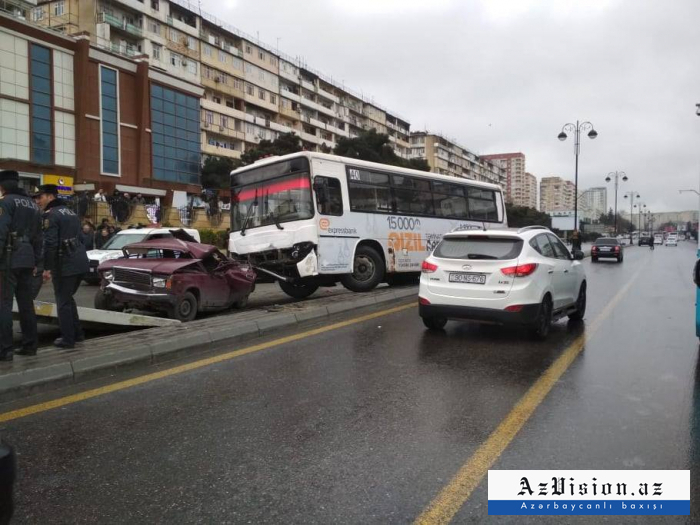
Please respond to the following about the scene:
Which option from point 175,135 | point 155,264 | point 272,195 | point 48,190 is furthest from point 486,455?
point 175,135

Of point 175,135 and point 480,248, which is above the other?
point 175,135

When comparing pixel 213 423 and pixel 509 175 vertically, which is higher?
pixel 509 175

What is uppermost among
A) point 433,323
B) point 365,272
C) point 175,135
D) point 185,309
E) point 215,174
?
point 175,135

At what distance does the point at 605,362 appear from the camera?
6227mm

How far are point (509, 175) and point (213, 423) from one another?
6978 inches

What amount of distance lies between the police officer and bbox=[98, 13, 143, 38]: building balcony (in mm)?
50271

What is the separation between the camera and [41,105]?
1375 inches

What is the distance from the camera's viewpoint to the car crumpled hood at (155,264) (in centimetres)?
862

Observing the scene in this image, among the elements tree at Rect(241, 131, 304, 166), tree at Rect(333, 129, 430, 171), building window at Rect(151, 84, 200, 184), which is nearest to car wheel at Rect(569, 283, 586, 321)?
building window at Rect(151, 84, 200, 184)

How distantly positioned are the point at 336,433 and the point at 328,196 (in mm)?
7719

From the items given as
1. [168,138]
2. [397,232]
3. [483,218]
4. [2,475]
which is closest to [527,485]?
[2,475]

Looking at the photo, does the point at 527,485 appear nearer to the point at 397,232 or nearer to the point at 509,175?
the point at 397,232

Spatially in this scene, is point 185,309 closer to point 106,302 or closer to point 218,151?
point 106,302

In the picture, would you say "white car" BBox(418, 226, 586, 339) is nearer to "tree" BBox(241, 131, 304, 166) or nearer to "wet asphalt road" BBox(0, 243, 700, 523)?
"wet asphalt road" BBox(0, 243, 700, 523)
